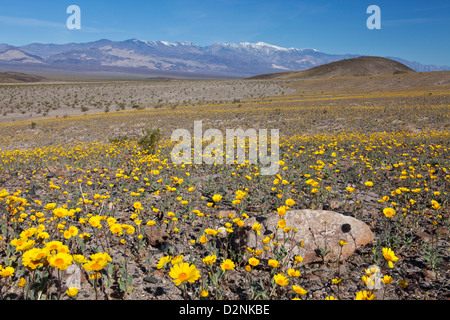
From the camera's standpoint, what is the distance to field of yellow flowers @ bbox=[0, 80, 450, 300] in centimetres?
297

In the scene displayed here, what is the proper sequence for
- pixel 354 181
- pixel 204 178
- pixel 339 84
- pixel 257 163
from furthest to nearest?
pixel 339 84 < pixel 257 163 < pixel 204 178 < pixel 354 181

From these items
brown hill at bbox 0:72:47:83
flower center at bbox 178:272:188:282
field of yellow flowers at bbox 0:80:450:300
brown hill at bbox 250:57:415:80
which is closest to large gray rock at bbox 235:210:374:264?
field of yellow flowers at bbox 0:80:450:300

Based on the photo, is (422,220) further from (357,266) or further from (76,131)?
(76,131)

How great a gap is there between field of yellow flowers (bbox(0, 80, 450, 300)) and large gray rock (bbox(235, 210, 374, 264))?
111 mm

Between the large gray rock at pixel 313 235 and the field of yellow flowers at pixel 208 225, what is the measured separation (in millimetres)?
111

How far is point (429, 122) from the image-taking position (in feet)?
48.5

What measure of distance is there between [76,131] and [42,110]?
76.3 feet

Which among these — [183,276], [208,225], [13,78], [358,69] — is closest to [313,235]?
[208,225]

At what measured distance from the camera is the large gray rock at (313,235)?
362cm

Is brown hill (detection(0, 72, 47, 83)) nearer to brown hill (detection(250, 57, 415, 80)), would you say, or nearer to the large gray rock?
brown hill (detection(250, 57, 415, 80))

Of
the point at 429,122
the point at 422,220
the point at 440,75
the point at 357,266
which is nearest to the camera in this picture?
the point at 357,266

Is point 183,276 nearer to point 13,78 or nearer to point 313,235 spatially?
point 313,235

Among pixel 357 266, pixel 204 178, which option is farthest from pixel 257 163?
pixel 357 266
